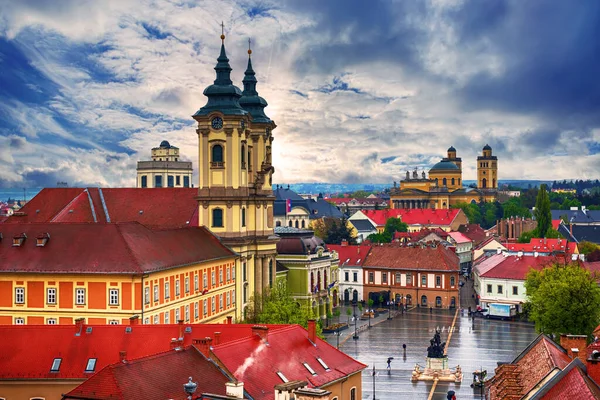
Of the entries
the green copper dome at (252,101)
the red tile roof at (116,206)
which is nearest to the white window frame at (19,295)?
the red tile roof at (116,206)

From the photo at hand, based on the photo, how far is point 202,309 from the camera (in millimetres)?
69812

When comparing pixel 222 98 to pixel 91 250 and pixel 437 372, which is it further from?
pixel 437 372

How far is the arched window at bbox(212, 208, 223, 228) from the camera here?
81062mm

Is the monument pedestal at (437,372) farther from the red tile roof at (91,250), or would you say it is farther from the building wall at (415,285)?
the building wall at (415,285)

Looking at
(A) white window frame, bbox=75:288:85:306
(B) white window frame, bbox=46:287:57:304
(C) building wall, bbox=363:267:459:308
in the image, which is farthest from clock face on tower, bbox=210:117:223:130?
(C) building wall, bbox=363:267:459:308

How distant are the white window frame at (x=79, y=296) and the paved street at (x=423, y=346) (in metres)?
20.9

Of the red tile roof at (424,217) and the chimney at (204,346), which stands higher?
the red tile roof at (424,217)

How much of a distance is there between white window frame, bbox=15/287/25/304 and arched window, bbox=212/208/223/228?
23.7 metres

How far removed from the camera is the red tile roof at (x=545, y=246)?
113m

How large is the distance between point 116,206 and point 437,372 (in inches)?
1469

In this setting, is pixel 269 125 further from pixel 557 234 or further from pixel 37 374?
Result: pixel 557 234

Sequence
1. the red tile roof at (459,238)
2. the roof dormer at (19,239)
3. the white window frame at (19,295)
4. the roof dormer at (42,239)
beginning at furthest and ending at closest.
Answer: the red tile roof at (459,238)
the roof dormer at (19,239)
the roof dormer at (42,239)
the white window frame at (19,295)

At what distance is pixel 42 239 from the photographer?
63.2m

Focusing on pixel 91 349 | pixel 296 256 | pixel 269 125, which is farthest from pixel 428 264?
pixel 91 349
